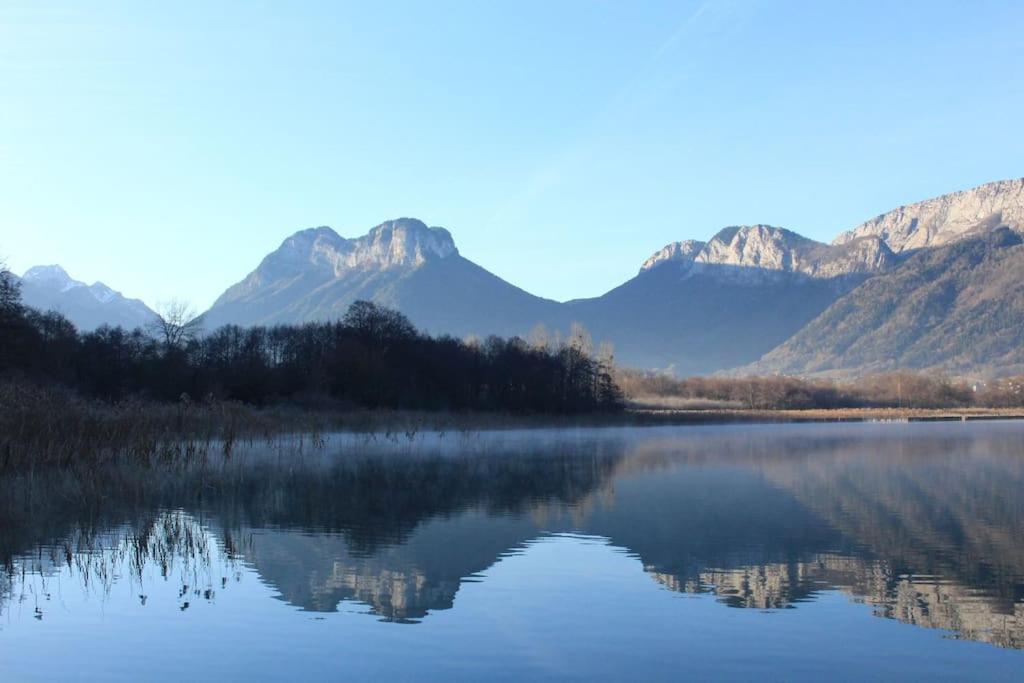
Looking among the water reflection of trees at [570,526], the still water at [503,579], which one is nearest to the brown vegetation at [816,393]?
the water reflection of trees at [570,526]

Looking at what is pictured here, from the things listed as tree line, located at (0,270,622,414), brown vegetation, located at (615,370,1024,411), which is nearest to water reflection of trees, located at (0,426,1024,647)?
tree line, located at (0,270,622,414)

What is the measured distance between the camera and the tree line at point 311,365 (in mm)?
56031

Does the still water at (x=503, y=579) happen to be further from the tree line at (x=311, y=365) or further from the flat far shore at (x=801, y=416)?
the flat far shore at (x=801, y=416)

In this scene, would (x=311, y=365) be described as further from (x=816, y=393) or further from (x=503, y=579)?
(x=816, y=393)

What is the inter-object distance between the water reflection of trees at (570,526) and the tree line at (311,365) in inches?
829

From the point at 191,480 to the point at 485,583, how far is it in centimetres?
1467

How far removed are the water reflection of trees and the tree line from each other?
2106 centimetres

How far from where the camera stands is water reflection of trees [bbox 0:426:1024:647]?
1348 centimetres

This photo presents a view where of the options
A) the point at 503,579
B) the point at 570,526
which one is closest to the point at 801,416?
the point at 570,526

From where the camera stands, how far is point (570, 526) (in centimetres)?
2002

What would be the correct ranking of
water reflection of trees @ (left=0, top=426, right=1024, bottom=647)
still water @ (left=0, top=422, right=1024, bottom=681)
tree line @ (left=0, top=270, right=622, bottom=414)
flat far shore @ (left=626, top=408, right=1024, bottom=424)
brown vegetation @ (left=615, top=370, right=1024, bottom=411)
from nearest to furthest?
1. still water @ (left=0, top=422, right=1024, bottom=681)
2. water reflection of trees @ (left=0, top=426, right=1024, bottom=647)
3. tree line @ (left=0, top=270, right=622, bottom=414)
4. flat far shore @ (left=626, top=408, right=1024, bottom=424)
5. brown vegetation @ (left=615, top=370, right=1024, bottom=411)

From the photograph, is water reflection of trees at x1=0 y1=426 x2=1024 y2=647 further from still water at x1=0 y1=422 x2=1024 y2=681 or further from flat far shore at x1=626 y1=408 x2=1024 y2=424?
flat far shore at x1=626 y1=408 x2=1024 y2=424

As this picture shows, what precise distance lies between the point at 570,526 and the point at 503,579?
5.87m

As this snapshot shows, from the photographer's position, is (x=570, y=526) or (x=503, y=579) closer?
(x=503, y=579)
